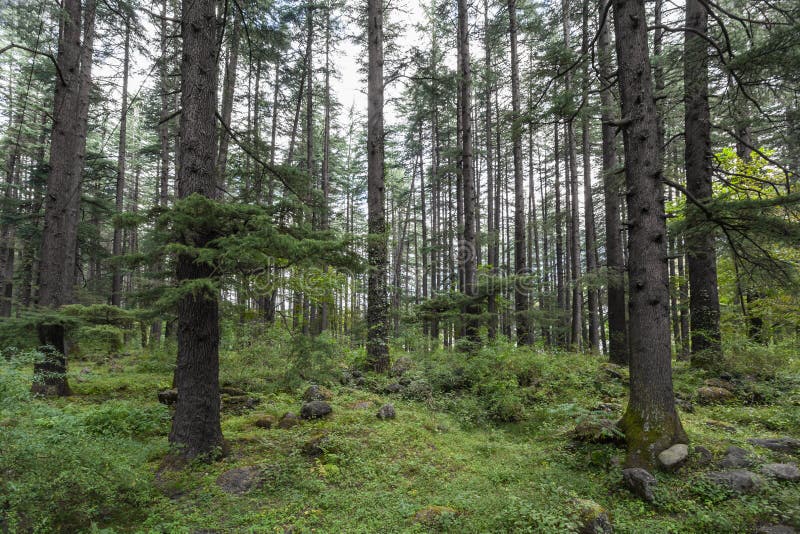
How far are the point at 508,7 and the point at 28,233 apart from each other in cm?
2117

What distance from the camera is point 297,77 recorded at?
18.3 meters

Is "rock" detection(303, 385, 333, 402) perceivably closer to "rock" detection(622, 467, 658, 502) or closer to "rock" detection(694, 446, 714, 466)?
"rock" detection(622, 467, 658, 502)

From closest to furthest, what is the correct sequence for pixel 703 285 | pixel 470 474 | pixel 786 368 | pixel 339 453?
1. pixel 470 474
2. pixel 339 453
3. pixel 786 368
4. pixel 703 285

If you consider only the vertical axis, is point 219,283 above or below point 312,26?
below

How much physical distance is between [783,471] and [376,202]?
7.95 meters

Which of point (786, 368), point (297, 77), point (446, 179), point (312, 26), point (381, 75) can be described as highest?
point (312, 26)

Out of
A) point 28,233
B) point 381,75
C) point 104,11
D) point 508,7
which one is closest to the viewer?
point 381,75

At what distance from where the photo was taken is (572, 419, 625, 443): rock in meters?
Answer: 4.52

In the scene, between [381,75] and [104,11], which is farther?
[104,11]

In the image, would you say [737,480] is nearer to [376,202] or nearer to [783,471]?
[783,471]

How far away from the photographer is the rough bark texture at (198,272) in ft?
14.8

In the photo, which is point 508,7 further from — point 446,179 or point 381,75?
point 446,179

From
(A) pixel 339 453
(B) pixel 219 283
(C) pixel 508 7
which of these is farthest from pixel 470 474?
(C) pixel 508 7

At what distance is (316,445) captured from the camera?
4.90 m
